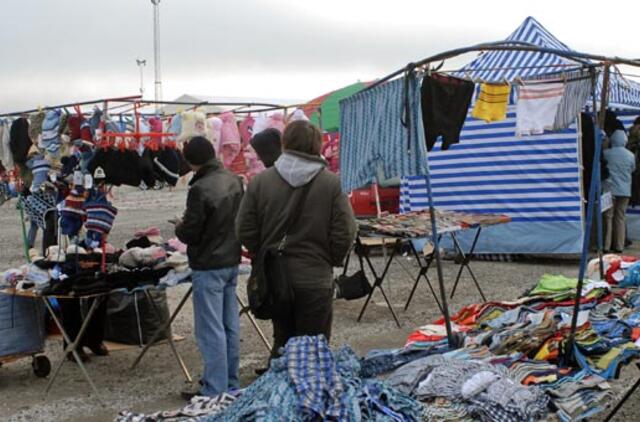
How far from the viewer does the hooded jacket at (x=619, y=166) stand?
37.6ft

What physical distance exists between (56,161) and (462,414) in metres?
4.58

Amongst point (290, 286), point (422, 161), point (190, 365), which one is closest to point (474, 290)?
point (190, 365)

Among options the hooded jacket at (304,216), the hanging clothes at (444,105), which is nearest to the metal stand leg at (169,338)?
the hooded jacket at (304,216)

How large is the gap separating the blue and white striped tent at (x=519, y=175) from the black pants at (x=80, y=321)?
6.09 metres

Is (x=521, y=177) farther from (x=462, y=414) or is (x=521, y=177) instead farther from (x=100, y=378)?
(x=462, y=414)

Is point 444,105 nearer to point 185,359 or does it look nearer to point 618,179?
point 185,359

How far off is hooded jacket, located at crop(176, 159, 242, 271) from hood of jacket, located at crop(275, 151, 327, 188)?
75 centimetres

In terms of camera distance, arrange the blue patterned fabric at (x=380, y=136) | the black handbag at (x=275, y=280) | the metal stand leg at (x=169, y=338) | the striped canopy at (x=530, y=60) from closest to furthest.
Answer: the black handbag at (x=275, y=280) < the blue patterned fabric at (x=380, y=136) < the metal stand leg at (x=169, y=338) < the striped canopy at (x=530, y=60)

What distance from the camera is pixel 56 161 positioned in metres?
6.82

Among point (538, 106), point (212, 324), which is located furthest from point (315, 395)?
point (538, 106)

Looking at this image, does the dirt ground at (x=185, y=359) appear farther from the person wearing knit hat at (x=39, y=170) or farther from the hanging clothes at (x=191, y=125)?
the hanging clothes at (x=191, y=125)

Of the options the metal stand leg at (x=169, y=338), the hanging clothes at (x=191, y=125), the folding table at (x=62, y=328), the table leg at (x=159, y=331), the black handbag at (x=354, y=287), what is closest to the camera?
the folding table at (x=62, y=328)

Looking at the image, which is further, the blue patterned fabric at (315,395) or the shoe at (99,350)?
the shoe at (99,350)

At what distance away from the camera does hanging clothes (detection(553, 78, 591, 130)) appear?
6473 millimetres
